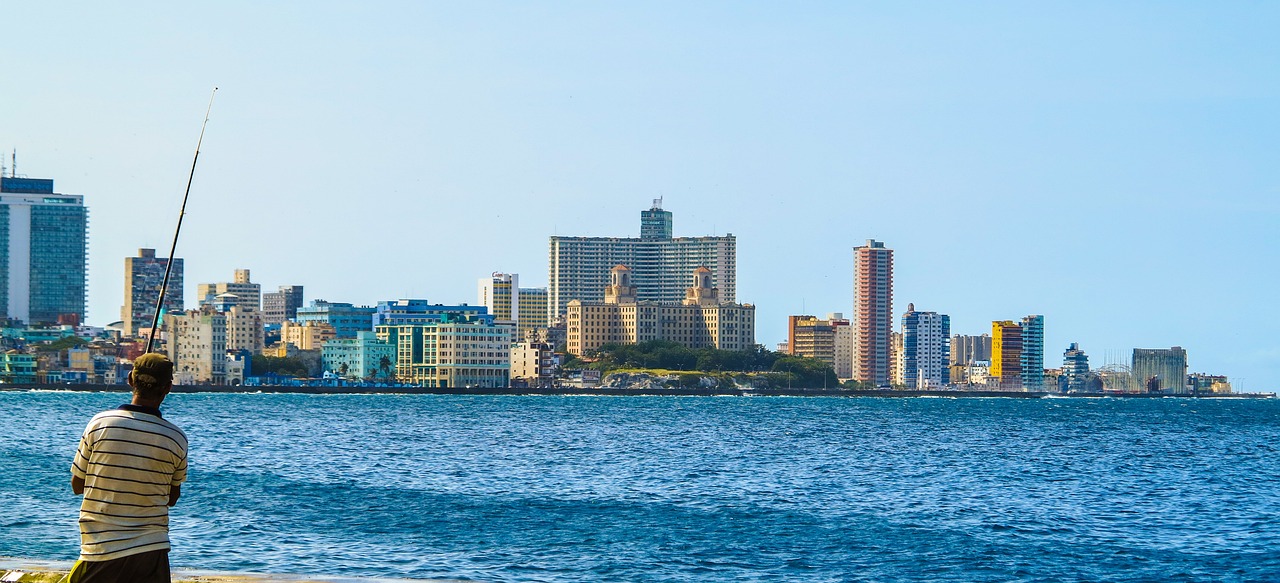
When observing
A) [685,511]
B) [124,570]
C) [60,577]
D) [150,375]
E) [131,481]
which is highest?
[150,375]

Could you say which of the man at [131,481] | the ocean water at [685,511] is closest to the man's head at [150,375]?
the man at [131,481]

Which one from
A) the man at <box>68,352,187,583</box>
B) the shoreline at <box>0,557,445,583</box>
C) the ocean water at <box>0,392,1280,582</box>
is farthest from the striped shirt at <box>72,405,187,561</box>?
the ocean water at <box>0,392,1280,582</box>

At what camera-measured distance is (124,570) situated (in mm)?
8867

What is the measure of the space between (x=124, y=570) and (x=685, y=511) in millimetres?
26895

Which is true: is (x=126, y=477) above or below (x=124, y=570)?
above

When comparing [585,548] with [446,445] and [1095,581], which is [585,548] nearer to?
[1095,581]

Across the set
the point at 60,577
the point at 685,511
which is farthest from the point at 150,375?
the point at 685,511

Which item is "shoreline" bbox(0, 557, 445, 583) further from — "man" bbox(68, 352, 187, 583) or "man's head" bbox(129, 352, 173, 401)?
"man's head" bbox(129, 352, 173, 401)

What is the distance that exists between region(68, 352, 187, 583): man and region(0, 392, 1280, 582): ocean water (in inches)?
560

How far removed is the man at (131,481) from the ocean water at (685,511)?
1421cm

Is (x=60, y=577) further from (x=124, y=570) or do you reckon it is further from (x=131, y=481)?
(x=131, y=481)

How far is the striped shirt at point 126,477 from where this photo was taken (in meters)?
8.67

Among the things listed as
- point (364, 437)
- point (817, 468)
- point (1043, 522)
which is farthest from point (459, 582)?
point (364, 437)

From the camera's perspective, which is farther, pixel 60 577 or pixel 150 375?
pixel 60 577
